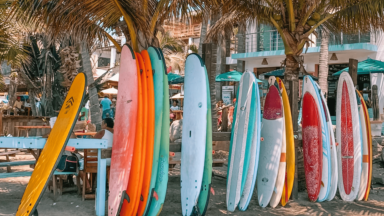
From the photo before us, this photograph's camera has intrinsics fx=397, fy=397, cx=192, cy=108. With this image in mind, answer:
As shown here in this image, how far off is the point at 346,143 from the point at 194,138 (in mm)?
2527

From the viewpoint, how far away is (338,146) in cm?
576

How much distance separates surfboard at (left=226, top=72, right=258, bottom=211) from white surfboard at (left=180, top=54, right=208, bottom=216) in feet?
1.91

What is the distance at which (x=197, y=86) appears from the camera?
4633mm

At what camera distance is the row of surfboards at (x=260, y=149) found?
4844 millimetres

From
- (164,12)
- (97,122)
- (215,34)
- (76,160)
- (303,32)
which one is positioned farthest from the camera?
(215,34)

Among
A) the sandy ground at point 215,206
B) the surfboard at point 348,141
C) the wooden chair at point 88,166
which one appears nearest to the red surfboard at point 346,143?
the surfboard at point 348,141

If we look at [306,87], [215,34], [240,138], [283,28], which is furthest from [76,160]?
[215,34]

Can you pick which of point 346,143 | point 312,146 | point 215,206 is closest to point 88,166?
point 215,206

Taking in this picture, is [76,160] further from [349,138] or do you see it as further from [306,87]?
[349,138]

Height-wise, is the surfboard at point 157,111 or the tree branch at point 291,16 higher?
the tree branch at point 291,16

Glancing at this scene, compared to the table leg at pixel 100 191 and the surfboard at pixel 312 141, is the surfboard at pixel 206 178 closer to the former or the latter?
the table leg at pixel 100 191

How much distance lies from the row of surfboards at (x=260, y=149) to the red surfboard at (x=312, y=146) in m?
0.28

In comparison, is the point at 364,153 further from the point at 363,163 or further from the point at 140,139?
the point at 140,139

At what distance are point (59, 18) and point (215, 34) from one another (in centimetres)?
708
